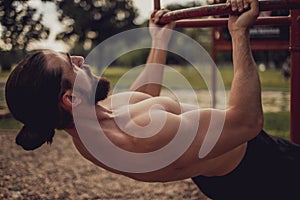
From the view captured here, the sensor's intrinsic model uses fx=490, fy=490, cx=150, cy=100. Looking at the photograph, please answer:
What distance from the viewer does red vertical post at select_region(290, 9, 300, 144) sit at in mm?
2369

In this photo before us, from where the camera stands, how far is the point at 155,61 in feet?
8.45

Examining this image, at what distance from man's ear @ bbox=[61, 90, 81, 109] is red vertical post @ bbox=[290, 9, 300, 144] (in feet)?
3.59


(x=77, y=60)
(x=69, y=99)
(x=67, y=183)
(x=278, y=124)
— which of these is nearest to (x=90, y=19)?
(x=278, y=124)

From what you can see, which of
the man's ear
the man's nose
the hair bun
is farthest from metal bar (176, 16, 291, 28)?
the hair bun

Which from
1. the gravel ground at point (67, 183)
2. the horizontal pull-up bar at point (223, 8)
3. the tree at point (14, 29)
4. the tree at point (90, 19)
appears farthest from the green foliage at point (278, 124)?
the horizontal pull-up bar at point (223, 8)

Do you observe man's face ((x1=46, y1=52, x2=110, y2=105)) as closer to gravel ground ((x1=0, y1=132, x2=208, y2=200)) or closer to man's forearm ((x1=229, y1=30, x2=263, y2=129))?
man's forearm ((x1=229, y1=30, x2=263, y2=129))

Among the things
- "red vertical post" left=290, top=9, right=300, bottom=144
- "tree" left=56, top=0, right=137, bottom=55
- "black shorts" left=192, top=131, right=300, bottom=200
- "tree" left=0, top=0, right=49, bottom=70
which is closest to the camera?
"black shorts" left=192, top=131, right=300, bottom=200

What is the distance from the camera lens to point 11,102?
1921mm

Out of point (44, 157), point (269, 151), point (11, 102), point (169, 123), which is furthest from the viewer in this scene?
point (44, 157)

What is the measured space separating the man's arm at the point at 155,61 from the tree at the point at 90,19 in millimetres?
2707

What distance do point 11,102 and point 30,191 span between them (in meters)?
2.54

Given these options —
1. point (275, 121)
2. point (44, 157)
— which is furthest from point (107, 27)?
point (44, 157)

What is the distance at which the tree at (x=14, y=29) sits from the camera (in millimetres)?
3801

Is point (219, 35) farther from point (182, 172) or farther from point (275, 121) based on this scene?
point (182, 172)
